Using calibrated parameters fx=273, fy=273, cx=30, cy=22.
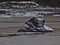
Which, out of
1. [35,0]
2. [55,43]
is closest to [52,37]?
[55,43]

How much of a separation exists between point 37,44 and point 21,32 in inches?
111

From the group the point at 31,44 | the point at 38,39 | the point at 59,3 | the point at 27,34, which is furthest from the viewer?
the point at 59,3

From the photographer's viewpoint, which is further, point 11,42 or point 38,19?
point 38,19

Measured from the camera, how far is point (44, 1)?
35.7 metres

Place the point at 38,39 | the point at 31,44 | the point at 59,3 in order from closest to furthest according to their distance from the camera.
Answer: the point at 31,44 → the point at 38,39 → the point at 59,3

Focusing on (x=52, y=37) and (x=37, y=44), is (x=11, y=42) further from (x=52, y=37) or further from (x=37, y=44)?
(x=52, y=37)

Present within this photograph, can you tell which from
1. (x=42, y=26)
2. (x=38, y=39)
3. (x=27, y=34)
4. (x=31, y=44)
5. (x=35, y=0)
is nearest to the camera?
(x=31, y=44)

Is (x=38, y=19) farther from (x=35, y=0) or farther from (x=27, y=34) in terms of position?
(x=35, y=0)

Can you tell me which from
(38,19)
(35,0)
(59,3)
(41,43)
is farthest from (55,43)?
(35,0)

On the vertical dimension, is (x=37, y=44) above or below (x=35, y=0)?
above

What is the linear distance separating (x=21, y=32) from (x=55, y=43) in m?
2.81

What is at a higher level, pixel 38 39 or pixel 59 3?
pixel 38 39

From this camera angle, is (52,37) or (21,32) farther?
(21,32)

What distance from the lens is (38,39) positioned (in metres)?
9.73
